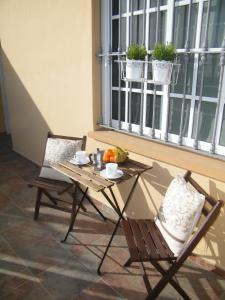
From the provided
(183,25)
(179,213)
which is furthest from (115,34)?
(179,213)

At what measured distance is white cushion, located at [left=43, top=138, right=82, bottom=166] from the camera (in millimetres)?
2920

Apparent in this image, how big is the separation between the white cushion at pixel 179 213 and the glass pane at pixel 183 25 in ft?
3.85

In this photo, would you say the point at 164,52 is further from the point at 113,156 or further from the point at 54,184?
the point at 54,184

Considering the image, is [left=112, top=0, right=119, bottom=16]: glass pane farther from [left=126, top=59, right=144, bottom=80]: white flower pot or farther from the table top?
the table top

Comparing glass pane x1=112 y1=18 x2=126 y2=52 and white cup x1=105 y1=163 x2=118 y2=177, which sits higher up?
glass pane x1=112 y1=18 x2=126 y2=52

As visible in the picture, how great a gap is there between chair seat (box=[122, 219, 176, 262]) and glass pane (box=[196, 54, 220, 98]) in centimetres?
119

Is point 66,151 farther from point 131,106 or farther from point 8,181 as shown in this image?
point 8,181

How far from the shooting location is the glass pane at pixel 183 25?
221cm

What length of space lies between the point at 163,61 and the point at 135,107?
832mm

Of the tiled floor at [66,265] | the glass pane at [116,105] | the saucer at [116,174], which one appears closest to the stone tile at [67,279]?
the tiled floor at [66,265]

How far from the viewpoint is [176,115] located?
255cm

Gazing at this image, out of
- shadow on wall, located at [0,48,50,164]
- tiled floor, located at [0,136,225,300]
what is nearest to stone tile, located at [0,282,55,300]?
tiled floor, located at [0,136,225,300]

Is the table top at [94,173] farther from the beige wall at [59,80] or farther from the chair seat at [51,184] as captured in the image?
the chair seat at [51,184]

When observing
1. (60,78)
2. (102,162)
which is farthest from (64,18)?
(102,162)
